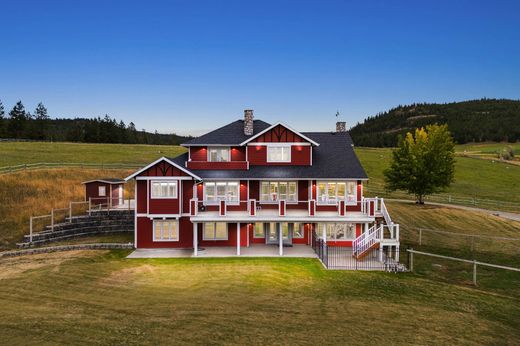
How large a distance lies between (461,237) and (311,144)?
17.1 meters

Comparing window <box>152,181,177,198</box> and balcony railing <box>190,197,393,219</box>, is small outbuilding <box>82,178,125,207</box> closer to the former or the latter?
window <box>152,181,177,198</box>

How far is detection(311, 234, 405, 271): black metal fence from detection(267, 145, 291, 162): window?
732 centimetres

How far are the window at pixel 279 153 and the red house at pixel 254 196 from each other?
0.29 feet

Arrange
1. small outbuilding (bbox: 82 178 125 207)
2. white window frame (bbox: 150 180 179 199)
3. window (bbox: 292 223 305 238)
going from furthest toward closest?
small outbuilding (bbox: 82 178 125 207), window (bbox: 292 223 305 238), white window frame (bbox: 150 180 179 199)

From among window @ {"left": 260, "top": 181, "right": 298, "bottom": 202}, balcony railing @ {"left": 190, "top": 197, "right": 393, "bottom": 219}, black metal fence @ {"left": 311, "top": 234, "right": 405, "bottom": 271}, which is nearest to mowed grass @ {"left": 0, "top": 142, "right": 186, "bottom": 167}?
balcony railing @ {"left": 190, "top": 197, "right": 393, "bottom": 219}

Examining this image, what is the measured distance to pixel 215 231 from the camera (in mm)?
29656

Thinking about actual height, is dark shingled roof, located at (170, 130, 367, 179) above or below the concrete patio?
above

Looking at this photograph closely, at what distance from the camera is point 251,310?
15273 mm

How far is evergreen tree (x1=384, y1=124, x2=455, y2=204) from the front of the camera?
43.6 m

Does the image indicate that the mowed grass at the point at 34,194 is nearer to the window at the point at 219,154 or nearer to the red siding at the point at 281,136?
the window at the point at 219,154

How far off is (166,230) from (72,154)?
4952 centimetres

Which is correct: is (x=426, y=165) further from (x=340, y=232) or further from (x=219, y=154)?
(x=219, y=154)

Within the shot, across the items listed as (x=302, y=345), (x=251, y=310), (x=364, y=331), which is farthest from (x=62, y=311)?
(x=364, y=331)

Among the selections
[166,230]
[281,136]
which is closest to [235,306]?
[166,230]
